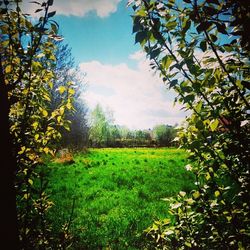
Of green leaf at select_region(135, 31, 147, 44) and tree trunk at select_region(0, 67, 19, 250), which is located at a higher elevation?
green leaf at select_region(135, 31, 147, 44)

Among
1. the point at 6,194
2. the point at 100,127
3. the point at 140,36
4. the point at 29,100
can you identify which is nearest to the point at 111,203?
the point at 29,100

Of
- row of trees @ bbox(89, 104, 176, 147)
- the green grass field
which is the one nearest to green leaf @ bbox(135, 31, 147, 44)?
the green grass field

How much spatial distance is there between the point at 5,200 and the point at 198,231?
165 cm

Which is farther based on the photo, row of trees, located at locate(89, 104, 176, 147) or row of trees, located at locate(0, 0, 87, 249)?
row of trees, located at locate(89, 104, 176, 147)

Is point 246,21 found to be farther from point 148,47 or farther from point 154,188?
point 154,188

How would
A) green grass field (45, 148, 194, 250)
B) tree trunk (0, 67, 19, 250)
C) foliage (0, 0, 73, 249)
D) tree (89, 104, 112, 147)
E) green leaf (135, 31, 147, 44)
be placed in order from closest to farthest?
1. tree trunk (0, 67, 19, 250)
2. green leaf (135, 31, 147, 44)
3. foliage (0, 0, 73, 249)
4. green grass field (45, 148, 194, 250)
5. tree (89, 104, 112, 147)

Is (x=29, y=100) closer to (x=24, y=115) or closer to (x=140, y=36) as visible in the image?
(x=24, y=115)

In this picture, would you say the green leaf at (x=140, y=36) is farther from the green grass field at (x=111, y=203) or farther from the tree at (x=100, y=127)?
the tree at (x=100, y=127)

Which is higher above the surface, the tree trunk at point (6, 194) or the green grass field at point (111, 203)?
the tree trunk at point (6, 194)

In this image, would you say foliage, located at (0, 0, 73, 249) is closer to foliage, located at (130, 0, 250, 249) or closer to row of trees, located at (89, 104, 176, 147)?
foliage, located at (130, 0, 250, 249)

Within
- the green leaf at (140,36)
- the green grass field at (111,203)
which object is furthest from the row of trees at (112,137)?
the green leaf at (140,36)

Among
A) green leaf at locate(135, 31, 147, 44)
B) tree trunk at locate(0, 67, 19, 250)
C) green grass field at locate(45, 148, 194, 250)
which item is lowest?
green grass field at locate(45, 148, 194, 250)

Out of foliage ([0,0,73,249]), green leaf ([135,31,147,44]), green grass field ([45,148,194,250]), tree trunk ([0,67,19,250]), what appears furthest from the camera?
green grass field ([45,148,194,250])

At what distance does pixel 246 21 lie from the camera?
48.3 inches
